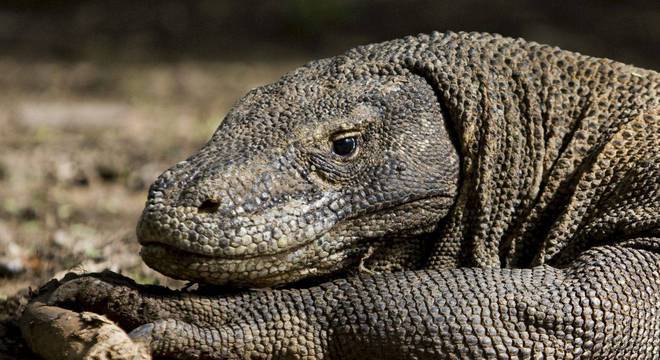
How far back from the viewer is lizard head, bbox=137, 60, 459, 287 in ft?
15.5

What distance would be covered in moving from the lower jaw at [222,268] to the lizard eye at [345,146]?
569mm

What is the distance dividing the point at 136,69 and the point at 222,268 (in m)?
10.4

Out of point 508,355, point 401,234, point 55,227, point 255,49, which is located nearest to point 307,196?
point 401,234

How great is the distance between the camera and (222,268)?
4.73 m

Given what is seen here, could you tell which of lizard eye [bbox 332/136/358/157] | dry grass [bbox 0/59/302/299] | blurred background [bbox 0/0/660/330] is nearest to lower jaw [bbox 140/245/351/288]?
lizard eye [bbox 332/136/358/157]

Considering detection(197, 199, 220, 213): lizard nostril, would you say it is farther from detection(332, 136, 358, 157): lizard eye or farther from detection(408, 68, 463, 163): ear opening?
detection(408, 68, 463, 163): ear opening

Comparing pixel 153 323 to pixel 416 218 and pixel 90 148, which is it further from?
pixel 90 148

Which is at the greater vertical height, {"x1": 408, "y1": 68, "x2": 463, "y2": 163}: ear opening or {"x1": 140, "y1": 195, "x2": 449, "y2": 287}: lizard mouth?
{"x1": 408, "y1": 68, "x2": 463, "y2": 163}: ear opening

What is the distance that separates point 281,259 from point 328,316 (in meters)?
0.33

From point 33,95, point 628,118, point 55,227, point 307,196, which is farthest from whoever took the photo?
point 33,95

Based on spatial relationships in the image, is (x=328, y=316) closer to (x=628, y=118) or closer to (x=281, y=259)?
(x=281, y=259)

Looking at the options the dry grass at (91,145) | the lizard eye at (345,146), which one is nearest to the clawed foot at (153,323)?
the lizard eye at (345,146)

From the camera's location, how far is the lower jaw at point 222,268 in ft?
15.5

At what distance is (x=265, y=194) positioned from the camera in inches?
191
